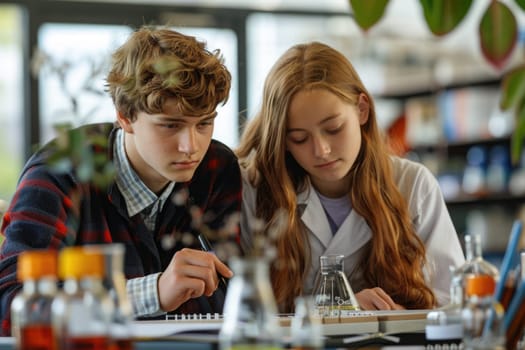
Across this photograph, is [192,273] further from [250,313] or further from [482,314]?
[250,313]

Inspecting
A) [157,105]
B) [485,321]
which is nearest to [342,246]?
[157,105]

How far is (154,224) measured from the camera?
6.64 feet

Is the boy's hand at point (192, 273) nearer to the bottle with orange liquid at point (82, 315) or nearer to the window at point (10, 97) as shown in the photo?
the bottle with orange liquid at point (82, 315)

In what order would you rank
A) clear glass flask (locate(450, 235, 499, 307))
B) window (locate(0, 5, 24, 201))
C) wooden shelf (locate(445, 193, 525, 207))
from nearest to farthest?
1. clear glass flask (locate(450, 235, 499, 307))
2. window (locate(0, 5, 24, 201))
3. wooden shelf (locate(445, 193, 525, 207))

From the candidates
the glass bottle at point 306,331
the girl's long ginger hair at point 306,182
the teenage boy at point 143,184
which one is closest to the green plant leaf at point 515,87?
the glass bottle at point 306,331

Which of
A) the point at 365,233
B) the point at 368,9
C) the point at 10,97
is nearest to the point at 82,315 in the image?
the point at 368,9

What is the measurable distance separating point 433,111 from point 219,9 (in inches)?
64.2

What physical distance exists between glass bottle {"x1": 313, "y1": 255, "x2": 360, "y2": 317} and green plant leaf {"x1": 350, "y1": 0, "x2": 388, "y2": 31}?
27.6 inches

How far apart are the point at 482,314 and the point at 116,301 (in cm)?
41

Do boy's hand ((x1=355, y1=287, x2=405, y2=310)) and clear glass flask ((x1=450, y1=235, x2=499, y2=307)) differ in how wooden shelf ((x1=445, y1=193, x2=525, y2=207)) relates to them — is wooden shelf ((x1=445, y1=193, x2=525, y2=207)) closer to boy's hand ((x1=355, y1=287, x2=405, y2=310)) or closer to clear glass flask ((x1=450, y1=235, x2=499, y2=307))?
boy's hand ((x1=355, y1=287, x2=405, y2=310))

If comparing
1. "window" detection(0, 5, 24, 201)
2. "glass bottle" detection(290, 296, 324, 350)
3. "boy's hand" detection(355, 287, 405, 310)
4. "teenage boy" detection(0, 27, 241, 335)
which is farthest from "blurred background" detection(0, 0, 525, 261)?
"glass bottle" detection(290, 296, 324, 350)

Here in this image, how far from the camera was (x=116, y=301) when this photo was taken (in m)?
0.89

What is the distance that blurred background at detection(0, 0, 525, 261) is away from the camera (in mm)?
5863

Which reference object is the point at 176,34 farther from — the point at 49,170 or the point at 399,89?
the point at 399,89
